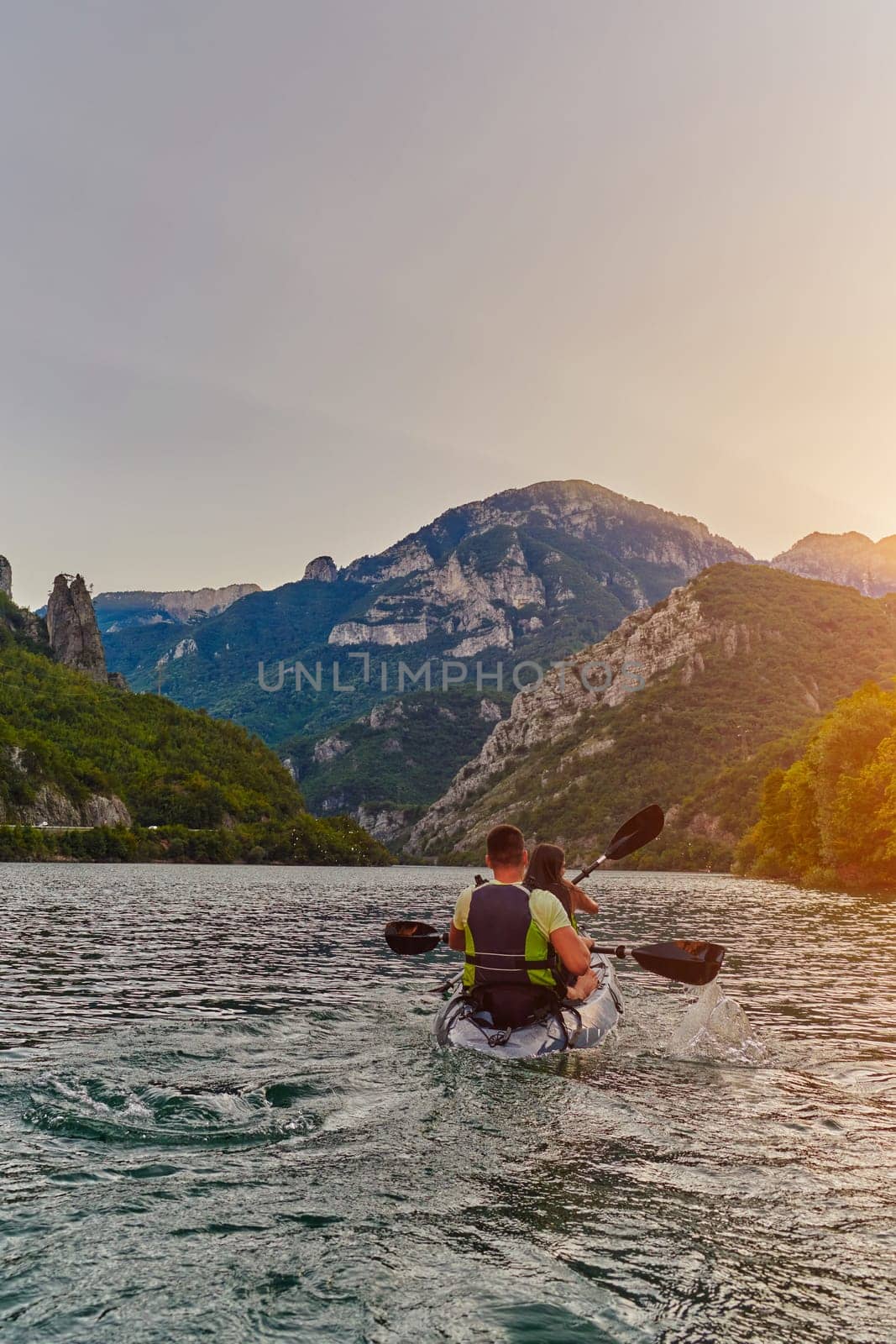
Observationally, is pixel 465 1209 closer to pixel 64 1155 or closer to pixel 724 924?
pixel 64 1155

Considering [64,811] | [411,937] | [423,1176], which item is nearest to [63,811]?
[64,811]

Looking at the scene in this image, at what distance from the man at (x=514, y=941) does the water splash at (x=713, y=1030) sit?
2.73m

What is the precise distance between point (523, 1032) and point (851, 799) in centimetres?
5380

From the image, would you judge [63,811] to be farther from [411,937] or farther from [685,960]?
[685,960]

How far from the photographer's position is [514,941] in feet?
40.8

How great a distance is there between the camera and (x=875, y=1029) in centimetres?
1581

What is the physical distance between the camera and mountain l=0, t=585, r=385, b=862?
443 feet

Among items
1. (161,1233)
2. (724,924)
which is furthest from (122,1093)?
(724,924)

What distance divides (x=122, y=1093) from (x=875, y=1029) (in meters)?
12.0

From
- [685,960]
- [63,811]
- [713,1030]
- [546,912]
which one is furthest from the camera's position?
[63,811]

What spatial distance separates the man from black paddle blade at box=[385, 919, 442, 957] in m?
3.24

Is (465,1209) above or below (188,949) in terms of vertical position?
above

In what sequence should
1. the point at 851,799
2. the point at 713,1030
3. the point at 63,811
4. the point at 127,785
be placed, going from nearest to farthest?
the point at 713,1030 → the point at 851,799 → the point at 63,811 → the point at 127,785

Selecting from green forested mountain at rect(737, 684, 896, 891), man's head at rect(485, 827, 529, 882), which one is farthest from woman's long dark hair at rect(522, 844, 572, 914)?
green forested mountain at rect(737, 684, 896, 891)
